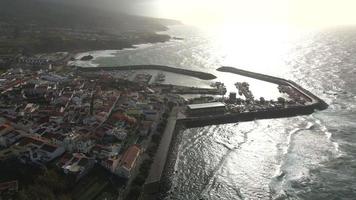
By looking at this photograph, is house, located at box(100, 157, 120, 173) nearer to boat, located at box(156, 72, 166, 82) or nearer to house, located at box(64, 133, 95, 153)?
house, located at box(64, 133, 95, 153)

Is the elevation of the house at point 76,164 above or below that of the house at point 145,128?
below

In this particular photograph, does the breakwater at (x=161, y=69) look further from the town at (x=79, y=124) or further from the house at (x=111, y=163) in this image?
the house at (x=111, y=163)

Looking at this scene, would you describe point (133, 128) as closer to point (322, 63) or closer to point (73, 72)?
point (73, 72)

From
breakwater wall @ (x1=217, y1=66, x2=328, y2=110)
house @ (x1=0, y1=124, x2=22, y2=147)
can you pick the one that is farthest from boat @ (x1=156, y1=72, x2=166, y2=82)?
house @ (x1=0, y1=124, x2=22, y2=147)

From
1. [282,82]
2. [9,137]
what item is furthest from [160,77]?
[9,137]

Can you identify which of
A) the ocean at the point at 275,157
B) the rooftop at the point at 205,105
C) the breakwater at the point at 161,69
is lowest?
the breakwater at the point at 161,69

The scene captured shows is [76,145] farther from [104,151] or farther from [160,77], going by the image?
[160,77]

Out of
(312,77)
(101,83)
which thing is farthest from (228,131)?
(312,77)

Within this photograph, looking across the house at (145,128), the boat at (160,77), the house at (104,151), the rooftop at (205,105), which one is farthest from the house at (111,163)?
the boat at (160,77)
